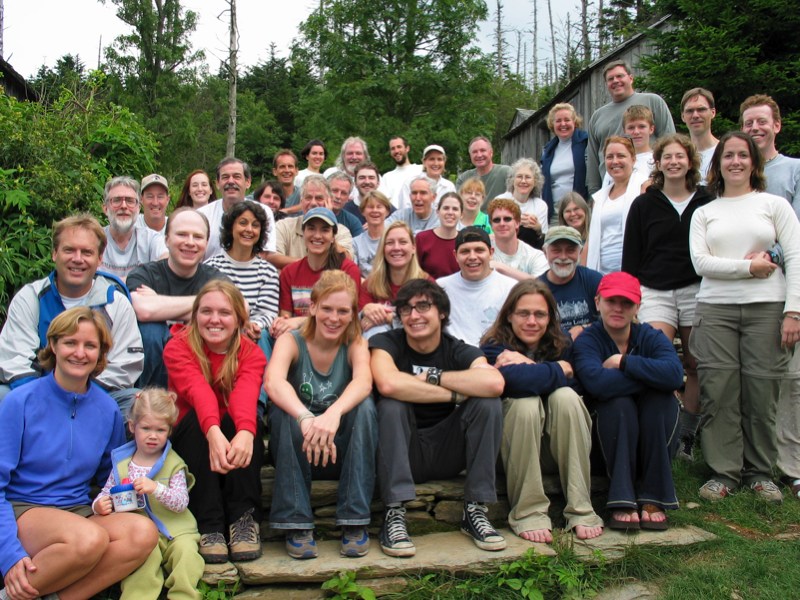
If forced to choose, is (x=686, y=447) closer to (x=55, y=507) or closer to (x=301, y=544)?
(x=301, y=544)

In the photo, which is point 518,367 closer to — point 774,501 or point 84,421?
point 774,501

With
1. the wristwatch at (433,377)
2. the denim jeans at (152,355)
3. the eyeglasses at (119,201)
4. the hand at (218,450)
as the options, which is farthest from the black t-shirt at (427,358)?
the eyeglasses at (119,201)

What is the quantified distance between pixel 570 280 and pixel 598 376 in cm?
98

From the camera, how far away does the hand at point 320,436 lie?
10.2ft

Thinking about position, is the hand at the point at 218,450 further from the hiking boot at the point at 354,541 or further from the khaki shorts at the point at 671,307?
the khaki shorts at the point at 671,307

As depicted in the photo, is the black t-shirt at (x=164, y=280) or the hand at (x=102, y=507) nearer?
the hand at (x=102, y=507)

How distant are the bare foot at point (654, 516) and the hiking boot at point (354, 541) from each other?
4.92ft

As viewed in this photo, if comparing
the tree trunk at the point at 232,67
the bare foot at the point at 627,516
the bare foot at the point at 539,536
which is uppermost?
the tree trunk at the point at 232,67

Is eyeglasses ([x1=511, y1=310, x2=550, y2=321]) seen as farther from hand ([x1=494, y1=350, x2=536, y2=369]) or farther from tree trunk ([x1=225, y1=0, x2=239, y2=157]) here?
tree trunk ([x1=225, y1=0, x2=239, y2=157])

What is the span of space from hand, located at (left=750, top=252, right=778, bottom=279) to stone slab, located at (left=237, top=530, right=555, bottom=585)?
6.82 feet

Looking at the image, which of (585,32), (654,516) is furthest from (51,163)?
→ (585,32)

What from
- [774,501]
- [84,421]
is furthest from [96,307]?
[774,501]

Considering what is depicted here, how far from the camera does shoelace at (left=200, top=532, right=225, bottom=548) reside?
309cm

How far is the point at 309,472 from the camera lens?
322cm
